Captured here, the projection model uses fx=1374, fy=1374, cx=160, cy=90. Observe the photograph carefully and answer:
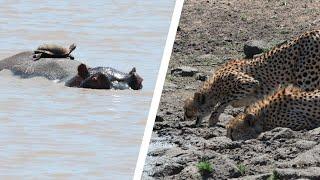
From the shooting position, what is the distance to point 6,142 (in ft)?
34.6

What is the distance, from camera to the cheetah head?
41.1 feet

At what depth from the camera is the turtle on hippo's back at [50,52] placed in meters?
14.8

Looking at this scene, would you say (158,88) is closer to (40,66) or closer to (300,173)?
(40,66)

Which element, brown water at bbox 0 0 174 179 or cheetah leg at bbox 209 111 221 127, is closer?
brown water at bbox 0 0 174 179

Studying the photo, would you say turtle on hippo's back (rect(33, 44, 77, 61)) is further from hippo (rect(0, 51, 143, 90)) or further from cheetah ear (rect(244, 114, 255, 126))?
cheetah ear (rect(244, 114, 255, 126))

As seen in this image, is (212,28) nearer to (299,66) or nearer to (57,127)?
(299,66)

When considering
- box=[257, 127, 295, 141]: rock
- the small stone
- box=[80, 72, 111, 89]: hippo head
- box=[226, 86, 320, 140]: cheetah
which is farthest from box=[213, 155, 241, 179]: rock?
box=[80, 72, 111, 89]: hippo head

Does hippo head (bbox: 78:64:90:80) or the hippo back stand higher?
hippo head (bbox: 78:64:90:80)

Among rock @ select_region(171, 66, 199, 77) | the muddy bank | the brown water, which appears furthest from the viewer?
rock @ select_region(171, 66, 199, 77)

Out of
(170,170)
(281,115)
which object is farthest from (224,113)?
(170,170)

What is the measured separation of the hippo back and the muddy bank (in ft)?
3.57

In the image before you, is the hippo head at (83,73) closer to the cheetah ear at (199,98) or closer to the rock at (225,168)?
the cheetah ear at (199,98)

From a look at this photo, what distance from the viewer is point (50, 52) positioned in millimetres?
14977

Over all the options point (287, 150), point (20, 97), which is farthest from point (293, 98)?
point (20, 97)
